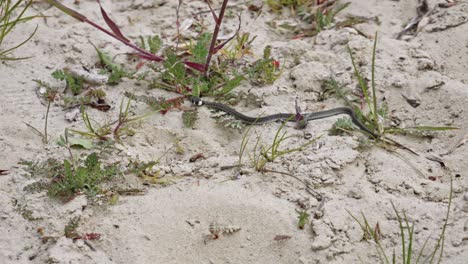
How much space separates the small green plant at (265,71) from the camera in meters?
4.21

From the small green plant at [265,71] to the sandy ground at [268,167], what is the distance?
0.06 meters

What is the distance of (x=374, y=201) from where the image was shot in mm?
3219

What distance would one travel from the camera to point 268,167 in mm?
3461

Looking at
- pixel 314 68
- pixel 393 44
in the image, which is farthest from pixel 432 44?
pixel 314 68

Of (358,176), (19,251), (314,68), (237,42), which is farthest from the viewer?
(237,42)

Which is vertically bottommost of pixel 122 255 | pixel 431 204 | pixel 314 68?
pixel 122 255

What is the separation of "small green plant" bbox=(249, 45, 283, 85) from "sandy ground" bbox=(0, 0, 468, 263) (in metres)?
0.06

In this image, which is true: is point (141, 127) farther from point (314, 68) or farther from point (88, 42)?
point (314, 68)

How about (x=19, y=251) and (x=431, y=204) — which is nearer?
(x=19, y=251)

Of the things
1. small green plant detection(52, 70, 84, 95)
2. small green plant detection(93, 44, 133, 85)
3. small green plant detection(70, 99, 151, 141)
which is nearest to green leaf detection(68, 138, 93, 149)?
small green plant detection(70, 99, 151, 141)

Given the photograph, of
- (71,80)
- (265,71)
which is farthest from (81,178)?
(265,71)

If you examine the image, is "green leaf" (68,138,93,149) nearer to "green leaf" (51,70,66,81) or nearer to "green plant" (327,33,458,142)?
"green leaf" (51,70,66,81)

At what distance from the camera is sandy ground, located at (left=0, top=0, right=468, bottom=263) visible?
2.95 meters

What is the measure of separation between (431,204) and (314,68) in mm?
1506
